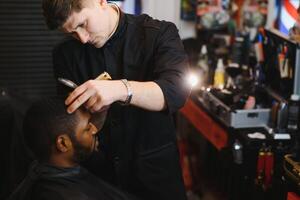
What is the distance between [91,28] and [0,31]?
5.96ft

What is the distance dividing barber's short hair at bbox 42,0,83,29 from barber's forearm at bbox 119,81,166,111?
11.3 inches

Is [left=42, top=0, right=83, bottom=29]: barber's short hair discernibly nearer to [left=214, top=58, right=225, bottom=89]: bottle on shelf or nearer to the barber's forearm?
the barber's forearm

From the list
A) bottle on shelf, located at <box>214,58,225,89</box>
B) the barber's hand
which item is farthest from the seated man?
bottle on shelf, located at <box>214,58,225,89</box>

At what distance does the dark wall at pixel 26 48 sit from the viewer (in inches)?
120

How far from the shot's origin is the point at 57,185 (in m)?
1.54

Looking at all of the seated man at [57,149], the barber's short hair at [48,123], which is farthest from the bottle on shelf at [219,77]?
the barber's short hair at [48,123]

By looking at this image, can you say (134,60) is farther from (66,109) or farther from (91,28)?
(66,109)

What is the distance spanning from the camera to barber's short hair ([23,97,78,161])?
4.76 feet

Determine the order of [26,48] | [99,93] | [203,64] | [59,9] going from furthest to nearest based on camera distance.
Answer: [203,64] < [26,48] < [59,9] < [99,93]

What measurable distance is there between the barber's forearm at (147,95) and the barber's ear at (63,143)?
11.0 inches

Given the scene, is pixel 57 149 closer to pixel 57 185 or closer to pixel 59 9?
pixel 57 185

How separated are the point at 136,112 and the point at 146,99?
0.38 m

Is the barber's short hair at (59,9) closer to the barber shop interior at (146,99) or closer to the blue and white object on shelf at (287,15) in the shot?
the barber shop interior at (146,99)


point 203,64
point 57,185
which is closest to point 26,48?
point 203,64
